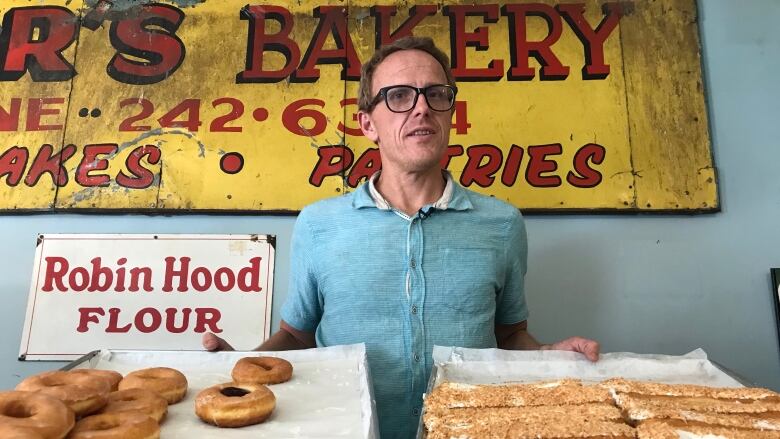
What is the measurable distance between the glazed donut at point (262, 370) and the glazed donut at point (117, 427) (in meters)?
0.25

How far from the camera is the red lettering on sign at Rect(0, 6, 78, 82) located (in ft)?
8.14

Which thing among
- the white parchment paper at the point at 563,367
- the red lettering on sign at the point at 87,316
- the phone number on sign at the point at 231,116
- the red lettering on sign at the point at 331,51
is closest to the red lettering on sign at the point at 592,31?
the phone number on sign at the point at 231,116

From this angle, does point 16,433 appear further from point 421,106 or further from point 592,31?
point 592,31

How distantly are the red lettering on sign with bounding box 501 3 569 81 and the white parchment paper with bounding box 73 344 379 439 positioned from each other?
1.66m

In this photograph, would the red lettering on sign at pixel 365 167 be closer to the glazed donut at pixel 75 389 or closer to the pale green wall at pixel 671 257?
the pale green wall at pixel 671 257

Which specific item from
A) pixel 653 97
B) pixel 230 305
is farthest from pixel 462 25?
pixel 230 305

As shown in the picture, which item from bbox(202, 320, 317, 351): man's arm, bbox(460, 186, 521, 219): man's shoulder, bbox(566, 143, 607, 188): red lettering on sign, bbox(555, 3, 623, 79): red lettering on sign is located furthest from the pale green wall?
bbox(460, 186, 521, 219): man's shoulder

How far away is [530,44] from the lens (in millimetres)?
2428

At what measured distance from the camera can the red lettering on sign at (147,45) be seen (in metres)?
2.47

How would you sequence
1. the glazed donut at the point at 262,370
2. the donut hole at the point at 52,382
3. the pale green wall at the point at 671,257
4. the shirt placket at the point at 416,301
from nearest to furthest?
1. the donut hole at the point at 52,382
2. the glazed donut at the point at 262,370
3. the shirt placket at the point at 416,301
4. the pale green wall at the point at 671,257

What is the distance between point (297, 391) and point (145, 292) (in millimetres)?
1386

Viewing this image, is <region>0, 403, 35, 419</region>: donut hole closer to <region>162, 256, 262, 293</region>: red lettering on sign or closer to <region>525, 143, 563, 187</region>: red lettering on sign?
<region>162, 256, 262, 293</region>: red lettering on sign

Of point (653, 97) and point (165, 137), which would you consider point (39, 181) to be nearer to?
point (165, 137)

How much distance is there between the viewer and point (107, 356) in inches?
54.9
